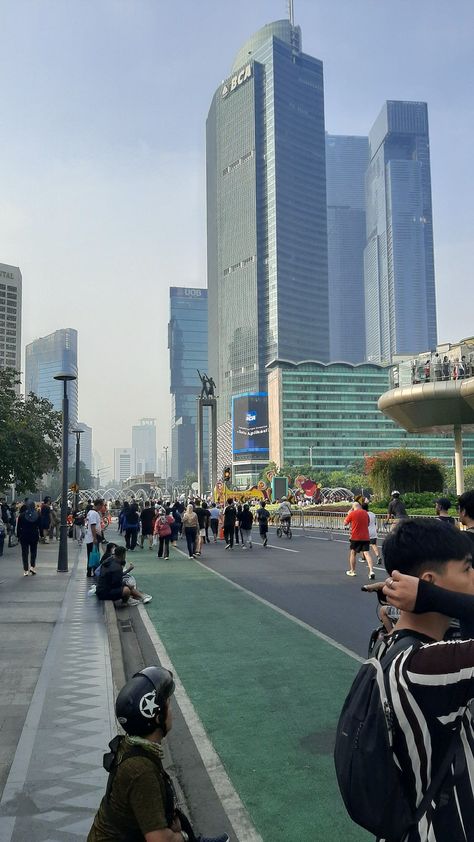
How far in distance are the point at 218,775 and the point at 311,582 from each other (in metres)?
9.98

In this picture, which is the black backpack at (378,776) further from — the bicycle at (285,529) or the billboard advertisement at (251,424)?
the billboard advertisement at (251,424)

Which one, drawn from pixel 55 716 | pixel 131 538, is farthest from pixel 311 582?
pixel 131 538

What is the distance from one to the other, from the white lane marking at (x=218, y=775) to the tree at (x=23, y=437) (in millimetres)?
19228

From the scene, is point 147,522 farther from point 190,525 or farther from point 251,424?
point 251,424

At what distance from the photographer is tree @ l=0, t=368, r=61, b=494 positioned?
25.6m

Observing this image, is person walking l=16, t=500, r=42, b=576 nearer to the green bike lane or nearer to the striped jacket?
the green bike lane

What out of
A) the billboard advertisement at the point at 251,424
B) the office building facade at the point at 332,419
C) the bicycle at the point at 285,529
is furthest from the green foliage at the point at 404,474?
the billboard advertisement at the point at 251,424

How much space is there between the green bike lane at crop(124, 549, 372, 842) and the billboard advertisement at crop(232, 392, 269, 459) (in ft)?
529

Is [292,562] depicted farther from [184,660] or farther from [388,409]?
[388,409]

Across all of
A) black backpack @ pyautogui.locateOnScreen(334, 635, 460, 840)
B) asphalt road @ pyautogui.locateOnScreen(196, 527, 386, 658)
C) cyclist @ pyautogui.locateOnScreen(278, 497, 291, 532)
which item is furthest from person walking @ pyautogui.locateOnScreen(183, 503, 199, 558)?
black backpack @ pyautogui.locateOnScreen(334, 635, 460, 840)

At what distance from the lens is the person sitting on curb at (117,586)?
39.5 ft

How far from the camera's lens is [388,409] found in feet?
137

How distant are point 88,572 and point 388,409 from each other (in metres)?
28.6

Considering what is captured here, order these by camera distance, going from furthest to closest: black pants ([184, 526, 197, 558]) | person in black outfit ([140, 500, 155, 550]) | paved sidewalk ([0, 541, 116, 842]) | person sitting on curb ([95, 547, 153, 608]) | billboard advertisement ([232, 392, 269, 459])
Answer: billboard advertisement ([232, 392, 269, 459])
person in black outfit ([140, 500, 155, 550])
black pants ([184, 526, 197, 558])
person sitting on curb ([95, 547, 153, 608])
paved sidewalk ([0, 541, 116, 842])
